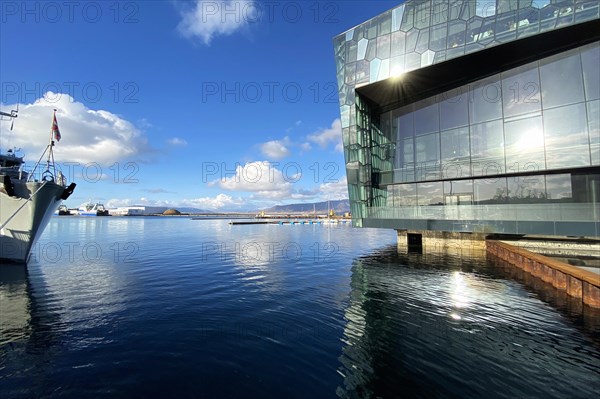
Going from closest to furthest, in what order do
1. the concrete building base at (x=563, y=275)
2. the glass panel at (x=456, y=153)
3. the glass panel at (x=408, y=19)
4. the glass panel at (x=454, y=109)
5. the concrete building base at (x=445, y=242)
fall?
the concrete building base at (x=563, y=275), the concrete building base at (x=445, y=242), the glass panel at (x=456, y=153), the glass panel at (x=408, y=19), the glass panel at (x=454, y=109)

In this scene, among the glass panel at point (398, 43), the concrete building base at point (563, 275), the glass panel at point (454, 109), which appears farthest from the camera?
the glass panel at point (398, 43)

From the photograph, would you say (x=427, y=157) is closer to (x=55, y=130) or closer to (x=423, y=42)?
(x=423, y=42)

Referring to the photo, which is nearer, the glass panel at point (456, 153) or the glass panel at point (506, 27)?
the glass panel at point (506, 27)

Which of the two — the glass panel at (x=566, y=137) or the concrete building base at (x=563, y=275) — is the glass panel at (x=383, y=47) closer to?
the glass panel at (x=566, y=137)

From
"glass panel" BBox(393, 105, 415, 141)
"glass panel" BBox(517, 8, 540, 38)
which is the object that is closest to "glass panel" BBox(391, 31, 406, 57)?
"glass panel" BBox(393, 105, 415, 141)

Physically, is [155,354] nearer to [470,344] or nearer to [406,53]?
[470,344]

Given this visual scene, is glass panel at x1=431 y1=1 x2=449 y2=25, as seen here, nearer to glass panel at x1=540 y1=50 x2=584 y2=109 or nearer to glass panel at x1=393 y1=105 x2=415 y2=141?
glass panel at x1=393 y1=105 x2=415 y2=141

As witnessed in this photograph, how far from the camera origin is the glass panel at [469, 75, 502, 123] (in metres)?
28.8

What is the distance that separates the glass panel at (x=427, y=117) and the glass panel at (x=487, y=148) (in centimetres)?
410

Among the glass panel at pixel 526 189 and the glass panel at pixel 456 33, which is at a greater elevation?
the glass panel at pixel 456 33

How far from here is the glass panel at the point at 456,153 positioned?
3017 cm

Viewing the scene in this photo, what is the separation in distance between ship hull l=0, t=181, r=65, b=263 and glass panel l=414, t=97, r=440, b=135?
3589cm

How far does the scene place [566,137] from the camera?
974 inches

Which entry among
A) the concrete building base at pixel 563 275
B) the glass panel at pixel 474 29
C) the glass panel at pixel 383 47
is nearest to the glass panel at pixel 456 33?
the glass panel at pixel 474 29
